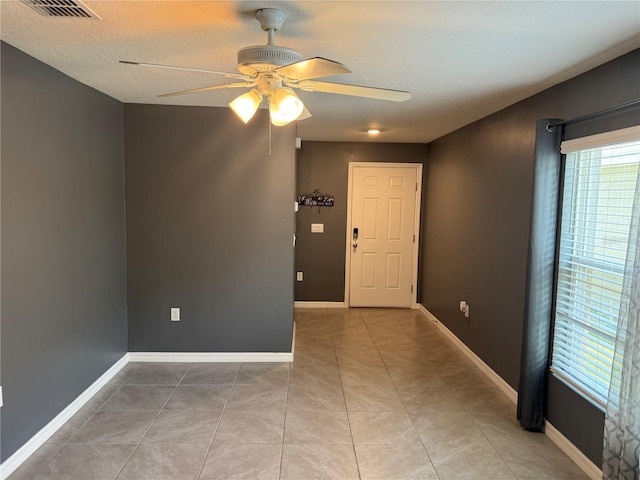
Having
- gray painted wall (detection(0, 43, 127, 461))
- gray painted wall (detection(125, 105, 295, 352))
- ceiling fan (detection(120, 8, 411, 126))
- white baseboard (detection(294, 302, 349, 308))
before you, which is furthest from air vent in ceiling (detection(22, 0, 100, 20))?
white baseboard (detection(294, 302, 349, 308))

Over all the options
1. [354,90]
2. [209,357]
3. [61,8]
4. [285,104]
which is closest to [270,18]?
[285,104]

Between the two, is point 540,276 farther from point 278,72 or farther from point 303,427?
point 278,72

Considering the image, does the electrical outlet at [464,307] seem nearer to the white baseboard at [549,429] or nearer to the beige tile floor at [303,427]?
the white baseboard at [549,429]

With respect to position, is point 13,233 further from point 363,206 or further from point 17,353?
point 363,206

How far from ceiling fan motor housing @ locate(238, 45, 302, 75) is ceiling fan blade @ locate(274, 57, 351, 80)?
0.04m

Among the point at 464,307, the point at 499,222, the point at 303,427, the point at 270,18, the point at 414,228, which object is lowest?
the point at 303,427

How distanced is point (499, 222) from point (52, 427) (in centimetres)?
352

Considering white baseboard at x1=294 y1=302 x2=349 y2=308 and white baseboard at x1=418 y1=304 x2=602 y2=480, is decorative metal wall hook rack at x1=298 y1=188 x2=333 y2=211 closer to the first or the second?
white baseboard at x1=294 y1=302 x2=349 y2=308

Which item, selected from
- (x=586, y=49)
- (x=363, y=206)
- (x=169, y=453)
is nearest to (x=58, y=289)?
(x=169, y=453)

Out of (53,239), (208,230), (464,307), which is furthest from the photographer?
(464,307)

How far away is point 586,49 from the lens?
6.80 ft

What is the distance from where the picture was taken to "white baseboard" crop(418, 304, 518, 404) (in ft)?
10.4

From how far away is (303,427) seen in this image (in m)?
2.75

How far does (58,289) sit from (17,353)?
0.49 meters
